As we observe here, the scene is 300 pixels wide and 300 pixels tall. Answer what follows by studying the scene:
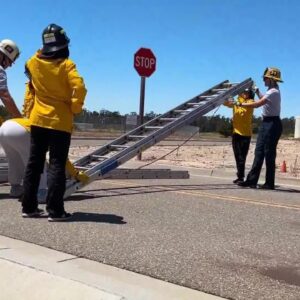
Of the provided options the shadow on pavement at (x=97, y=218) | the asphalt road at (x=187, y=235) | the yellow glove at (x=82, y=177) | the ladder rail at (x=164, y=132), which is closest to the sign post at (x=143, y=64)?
the ladder rail at (x=164, y=132)

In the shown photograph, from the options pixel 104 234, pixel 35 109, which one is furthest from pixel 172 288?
pixel 35 109

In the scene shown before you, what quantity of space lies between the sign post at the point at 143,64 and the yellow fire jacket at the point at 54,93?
9652mm

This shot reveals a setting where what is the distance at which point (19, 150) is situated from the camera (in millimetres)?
8031

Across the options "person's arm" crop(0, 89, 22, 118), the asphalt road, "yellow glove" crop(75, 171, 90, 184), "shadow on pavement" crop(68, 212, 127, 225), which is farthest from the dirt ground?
"shadow on pavement" crop(68, 212, 127, 225)

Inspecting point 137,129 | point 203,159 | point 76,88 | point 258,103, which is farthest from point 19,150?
point 203,159

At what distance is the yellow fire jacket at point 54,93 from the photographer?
6.60 metres

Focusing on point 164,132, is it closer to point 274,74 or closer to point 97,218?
point 274,74

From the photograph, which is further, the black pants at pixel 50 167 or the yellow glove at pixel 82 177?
the yellow glove at pixel 82 177

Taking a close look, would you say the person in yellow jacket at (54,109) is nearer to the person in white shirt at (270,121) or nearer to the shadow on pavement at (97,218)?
the shadow on pavement at (97,218)

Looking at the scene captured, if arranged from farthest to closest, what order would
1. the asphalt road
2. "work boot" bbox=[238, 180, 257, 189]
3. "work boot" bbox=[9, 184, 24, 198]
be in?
"work boot" bbox=[238, 180, 257, 189] < "work boot" bbox=[9, 184, 24, 198] < the asphalt road

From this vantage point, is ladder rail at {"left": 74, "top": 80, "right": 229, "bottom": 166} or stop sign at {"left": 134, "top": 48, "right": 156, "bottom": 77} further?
stop sign at {"left": 134, "top": 48, "right": 156, "bottom": 77}

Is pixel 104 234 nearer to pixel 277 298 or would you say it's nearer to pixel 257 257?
pixel 257 257

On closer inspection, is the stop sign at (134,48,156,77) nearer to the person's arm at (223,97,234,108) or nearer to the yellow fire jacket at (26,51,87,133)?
the person's arm at (223,97,234,108)

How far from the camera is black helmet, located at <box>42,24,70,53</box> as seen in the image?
6.64 metres
